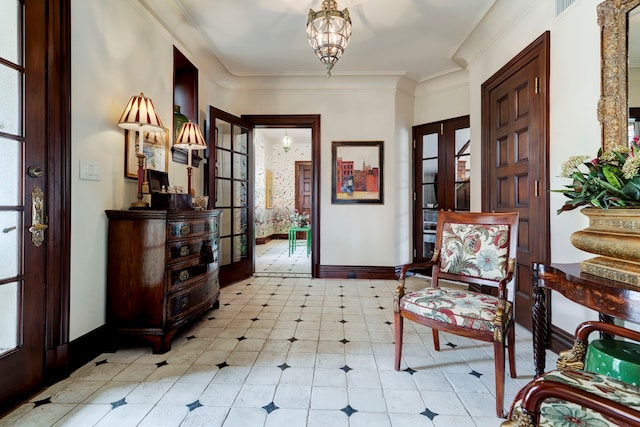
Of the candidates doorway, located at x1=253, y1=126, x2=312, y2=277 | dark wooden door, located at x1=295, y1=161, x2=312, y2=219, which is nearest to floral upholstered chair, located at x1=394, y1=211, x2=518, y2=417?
doorway, located at x1=253, y1=126, x2=312, y2=277

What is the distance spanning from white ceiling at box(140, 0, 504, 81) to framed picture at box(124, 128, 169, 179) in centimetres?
107

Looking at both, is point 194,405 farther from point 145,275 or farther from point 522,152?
point 522,152

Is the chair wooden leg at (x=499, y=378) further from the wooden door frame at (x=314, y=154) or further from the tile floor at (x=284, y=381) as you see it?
the wooden door frame at (x=314, y=154)

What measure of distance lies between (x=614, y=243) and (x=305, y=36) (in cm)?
299

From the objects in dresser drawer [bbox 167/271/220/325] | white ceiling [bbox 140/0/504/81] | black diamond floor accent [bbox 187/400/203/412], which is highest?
white ceiling [bbox 140/0/504/81]

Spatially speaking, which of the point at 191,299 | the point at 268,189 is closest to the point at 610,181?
the point at 191,299

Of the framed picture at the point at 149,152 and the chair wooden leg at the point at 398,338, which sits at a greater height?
the framed picture at the point at 149,152

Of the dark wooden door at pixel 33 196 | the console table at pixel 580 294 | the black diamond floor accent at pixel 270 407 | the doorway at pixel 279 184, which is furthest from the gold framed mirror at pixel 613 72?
the doorway at pixel 279 184

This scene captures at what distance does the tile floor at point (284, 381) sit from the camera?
1.37m

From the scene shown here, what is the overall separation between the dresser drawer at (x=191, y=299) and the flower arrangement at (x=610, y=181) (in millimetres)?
2388

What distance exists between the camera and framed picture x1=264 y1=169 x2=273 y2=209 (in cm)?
761

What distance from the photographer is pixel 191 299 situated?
2205mm

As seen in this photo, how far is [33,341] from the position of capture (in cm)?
154

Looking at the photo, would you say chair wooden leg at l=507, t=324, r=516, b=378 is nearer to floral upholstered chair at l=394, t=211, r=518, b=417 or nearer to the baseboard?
floral upholstered chair at l=394, t=211, r=518, b=417
